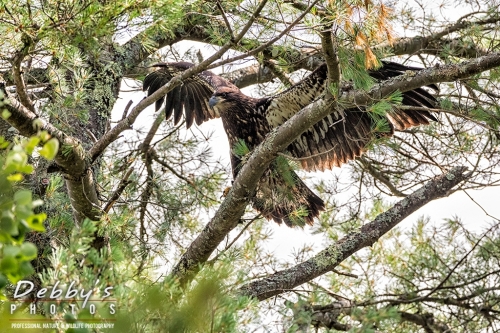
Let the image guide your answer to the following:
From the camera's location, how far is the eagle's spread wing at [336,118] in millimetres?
4125

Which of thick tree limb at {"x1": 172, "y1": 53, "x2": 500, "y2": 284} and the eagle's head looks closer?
thick tree limb at {"x1": 172, "y1": 53, "x2": 500, "y2": 284}

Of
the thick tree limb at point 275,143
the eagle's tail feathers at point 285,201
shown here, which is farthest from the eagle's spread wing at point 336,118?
the thick tree limb at point 275,143

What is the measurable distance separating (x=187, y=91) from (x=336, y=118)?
151cm

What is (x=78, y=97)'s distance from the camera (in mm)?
2969

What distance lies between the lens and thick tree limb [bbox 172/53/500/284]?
2.91 meters

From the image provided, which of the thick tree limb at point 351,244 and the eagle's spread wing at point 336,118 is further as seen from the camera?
the eagle's spread wing at point 336,118

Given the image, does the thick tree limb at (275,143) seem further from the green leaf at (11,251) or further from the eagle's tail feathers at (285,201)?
the green leaf at (11,251)

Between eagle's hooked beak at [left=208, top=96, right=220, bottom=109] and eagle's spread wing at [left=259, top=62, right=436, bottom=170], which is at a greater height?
eagle's hooked beak at [left=208, top=96, right=220, bottom=109]

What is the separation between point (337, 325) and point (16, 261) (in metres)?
2.60

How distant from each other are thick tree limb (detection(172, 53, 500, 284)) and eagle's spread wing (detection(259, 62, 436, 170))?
0.57 m

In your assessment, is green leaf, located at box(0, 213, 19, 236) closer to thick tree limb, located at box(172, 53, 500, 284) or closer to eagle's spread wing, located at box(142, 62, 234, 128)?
thick tree limb, located at box(172, 53, 500, 284)

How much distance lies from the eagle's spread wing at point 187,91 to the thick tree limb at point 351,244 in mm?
1862

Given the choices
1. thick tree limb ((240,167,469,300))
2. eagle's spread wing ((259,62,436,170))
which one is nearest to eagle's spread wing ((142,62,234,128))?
eagle's spread wing ((259,62,436,170))

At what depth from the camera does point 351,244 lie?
3.88 metres
